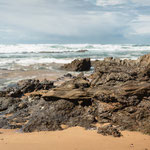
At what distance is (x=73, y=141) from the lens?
548cm

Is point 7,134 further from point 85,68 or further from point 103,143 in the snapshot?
point 85,68

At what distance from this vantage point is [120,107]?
6320 millimetres

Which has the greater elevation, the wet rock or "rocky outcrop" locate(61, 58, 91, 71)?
"rocky outcrop" locate(61, 58, 91, 71)

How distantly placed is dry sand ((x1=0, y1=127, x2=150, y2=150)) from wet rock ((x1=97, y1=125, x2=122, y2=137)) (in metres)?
0.14

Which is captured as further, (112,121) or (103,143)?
(112,121)

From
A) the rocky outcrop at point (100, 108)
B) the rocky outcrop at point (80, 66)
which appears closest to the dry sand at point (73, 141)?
the rocky outcrop at point (100, 108)

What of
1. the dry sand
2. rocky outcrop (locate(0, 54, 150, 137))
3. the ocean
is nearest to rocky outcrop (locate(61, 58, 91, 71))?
the ocean

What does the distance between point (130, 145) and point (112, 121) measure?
4.37 ft

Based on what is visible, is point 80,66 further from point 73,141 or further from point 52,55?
point 52,55

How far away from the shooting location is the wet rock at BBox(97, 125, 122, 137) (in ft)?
18.6

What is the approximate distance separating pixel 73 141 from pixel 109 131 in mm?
1108

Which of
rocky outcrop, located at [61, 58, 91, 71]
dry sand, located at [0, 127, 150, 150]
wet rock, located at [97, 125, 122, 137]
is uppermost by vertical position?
rocky outcrop, located at [61, 58, 91, 71]

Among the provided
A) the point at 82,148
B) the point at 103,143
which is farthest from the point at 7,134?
the point at 103,143

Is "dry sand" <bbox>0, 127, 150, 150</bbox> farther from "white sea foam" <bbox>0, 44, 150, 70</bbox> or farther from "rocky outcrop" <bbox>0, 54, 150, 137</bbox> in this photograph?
"white sea foam" <bbox>0, 44, 150, 70</bbox>
